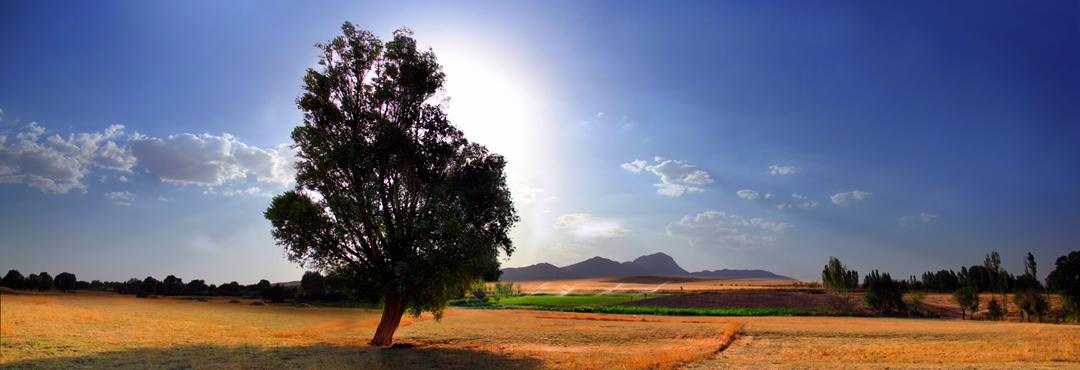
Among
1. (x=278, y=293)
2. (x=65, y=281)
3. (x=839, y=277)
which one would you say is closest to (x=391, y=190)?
(x=65, y=281)

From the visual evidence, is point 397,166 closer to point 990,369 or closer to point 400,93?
point 400,93

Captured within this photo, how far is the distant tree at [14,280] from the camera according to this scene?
15.7 metres

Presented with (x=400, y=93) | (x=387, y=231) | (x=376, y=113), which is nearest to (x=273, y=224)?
(x=387, y=231)

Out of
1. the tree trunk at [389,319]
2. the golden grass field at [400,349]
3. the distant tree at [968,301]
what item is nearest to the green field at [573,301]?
the distant tree at [968,301]

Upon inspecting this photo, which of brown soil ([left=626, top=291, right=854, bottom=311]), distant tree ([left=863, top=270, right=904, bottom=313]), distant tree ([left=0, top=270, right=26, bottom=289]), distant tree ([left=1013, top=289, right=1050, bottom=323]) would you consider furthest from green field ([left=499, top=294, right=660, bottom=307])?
distant tree ([left=0, top=270, right=26, bottom=289])

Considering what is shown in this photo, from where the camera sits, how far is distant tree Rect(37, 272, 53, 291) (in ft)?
66.0

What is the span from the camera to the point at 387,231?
3166cm

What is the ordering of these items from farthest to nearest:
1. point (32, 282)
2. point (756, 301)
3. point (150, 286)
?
1. point (756, 301)
2. point (150, 286)
3. point (32, 282)

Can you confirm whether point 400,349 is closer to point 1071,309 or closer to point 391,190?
point 391,190

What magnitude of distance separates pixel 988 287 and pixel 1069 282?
232 feet

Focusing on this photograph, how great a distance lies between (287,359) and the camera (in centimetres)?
2597

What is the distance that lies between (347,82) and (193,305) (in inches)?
1381

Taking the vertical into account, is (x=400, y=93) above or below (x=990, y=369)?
above

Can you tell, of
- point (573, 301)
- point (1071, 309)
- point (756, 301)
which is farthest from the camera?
point (573, 301)
